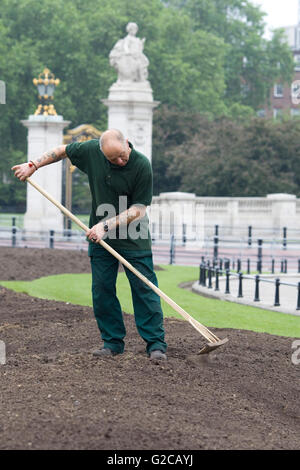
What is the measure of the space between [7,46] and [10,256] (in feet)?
95.8

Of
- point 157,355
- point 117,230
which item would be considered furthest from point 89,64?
point 157,355

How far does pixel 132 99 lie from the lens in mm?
28859

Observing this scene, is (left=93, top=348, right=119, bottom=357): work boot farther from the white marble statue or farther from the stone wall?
the white marble statue

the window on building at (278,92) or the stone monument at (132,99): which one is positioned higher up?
the window on building at (278,92)

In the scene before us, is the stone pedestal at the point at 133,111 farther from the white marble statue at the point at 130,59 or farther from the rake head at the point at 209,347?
the rake head at the point at 209,347

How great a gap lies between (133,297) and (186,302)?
586 cm

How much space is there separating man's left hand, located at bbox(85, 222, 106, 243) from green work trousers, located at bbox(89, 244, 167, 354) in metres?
0.28

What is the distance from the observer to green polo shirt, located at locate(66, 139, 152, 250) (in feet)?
23.6

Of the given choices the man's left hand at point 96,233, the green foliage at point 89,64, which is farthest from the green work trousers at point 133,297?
the green foliage at point 89,64

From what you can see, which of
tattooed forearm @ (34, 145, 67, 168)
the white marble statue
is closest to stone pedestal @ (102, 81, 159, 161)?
the white marble statue

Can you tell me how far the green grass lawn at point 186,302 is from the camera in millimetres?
11266

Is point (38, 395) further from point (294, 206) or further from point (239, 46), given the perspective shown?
point (239, 46)

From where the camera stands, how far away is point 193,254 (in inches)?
927

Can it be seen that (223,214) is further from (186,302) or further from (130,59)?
(186,302)
